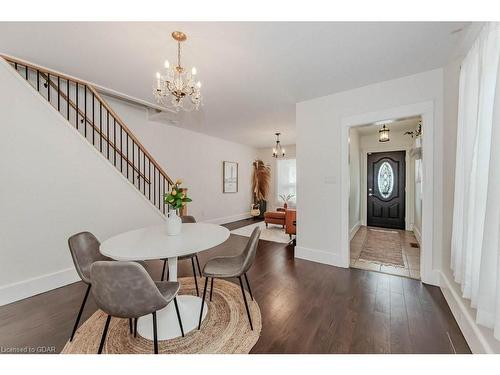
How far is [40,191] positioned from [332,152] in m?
3.85

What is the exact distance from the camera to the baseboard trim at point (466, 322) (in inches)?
52.4

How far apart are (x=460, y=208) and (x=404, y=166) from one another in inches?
160

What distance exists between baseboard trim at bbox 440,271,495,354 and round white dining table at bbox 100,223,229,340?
74.8 inches

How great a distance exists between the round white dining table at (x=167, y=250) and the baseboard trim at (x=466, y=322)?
6.23 ft

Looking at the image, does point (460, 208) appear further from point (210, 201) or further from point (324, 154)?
point (210, 201)

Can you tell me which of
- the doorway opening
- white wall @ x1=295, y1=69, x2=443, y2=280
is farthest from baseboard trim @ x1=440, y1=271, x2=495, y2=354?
the doorway opening

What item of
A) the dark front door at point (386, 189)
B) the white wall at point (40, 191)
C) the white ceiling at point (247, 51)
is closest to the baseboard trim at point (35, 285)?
the white wall at point (40, 191)

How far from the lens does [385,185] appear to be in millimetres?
5453

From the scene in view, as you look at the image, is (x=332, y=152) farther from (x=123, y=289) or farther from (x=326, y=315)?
(x=123, y=289)

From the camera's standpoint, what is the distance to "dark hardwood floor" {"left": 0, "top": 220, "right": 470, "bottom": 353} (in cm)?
152

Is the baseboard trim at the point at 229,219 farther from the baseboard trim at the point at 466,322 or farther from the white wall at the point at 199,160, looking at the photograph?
the baseboard trim at the point at 466,322

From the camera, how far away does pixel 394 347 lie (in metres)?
1.48
